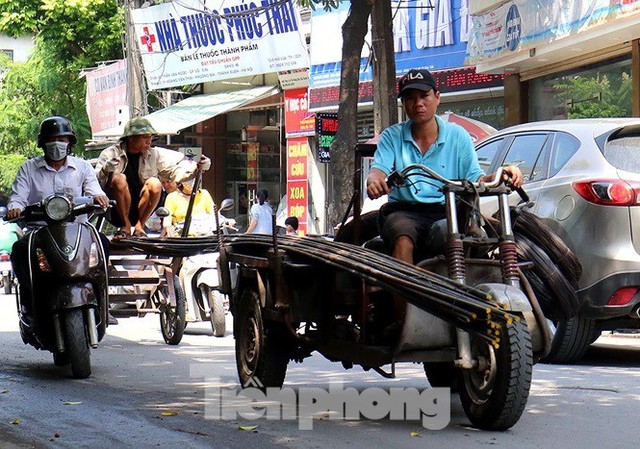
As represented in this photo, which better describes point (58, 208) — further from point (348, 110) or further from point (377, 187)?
point (348, 110)

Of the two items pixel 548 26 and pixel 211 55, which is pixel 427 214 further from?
pixel 211 55

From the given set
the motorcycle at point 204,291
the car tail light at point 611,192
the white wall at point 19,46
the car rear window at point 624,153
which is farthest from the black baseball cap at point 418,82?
the white wall at point 19,46

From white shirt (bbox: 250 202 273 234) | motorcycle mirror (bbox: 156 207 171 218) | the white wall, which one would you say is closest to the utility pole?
white shirt (bbox: 250 202 273 234)

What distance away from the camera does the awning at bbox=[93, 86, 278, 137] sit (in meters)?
26.9

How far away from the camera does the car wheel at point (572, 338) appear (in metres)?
9.81

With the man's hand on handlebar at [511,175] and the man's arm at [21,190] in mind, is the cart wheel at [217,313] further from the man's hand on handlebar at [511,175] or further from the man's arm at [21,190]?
the man's hand on handlebar at [511,175]

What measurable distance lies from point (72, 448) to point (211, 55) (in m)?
22.4

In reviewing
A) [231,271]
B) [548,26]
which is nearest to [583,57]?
[548,26]

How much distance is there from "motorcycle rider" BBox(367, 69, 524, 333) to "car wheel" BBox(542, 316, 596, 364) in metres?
2.93

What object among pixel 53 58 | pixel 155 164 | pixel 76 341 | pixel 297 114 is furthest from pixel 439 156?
pixel 53 58

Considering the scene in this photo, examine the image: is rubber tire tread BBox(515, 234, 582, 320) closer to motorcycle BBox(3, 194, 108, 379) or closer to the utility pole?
motorcycle BBox(3, 194, 108, 379)

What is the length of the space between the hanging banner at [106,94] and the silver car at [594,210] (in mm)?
22610

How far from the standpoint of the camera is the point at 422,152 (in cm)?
735

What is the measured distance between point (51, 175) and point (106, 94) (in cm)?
2357
